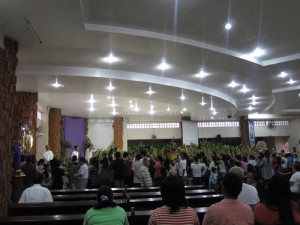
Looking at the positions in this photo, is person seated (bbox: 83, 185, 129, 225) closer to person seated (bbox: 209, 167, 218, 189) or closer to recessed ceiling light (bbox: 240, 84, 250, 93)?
person seated (bbox: 209, 167, 218, 189)

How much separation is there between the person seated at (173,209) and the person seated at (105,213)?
0.55m

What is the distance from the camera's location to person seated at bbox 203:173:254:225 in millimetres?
2225

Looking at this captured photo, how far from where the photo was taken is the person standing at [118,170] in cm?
879

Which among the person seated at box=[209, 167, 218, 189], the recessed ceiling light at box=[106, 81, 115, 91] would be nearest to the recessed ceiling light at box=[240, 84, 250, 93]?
the person seated at box=[209, 167, 218, 189]

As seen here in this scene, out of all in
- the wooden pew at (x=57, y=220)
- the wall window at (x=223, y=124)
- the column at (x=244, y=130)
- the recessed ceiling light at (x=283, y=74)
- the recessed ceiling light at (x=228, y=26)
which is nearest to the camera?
the wooden pew at (x=57, y=220)

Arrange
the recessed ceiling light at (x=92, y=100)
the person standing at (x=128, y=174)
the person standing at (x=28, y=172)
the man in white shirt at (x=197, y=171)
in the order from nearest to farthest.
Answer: the person standing at (x=28, y=172) → the person standing at (x=128, y=174) → the man in white shirt at (x=197, y=171) → the recessed ceiling light at (x=92, y=100)

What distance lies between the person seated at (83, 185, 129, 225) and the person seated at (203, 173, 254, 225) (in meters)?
0.85

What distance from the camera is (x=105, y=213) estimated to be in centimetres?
276

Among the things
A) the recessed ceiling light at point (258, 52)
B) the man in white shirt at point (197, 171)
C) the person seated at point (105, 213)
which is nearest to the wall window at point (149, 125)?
the man in white shirt at point (197, 171)

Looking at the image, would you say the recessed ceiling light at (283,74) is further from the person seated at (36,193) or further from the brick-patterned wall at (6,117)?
the person seated at (36,193)

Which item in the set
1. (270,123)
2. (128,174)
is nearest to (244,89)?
(128,174)

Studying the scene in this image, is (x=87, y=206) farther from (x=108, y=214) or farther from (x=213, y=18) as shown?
(x=213, y=18)

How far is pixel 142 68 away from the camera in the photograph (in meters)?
10.3

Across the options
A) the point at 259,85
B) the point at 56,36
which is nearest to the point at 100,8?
the point at 56,36
